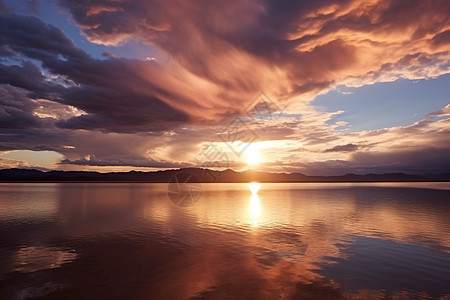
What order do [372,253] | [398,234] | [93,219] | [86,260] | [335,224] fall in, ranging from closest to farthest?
1. [86,260]
2. [372,253]
3. [398,234]
4. [335,224]
5. [93,219]

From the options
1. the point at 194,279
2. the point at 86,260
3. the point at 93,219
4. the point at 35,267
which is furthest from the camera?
the point at 93,219

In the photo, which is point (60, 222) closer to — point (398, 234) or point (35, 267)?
point (35, 267)

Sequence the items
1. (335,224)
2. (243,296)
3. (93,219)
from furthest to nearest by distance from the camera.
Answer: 1. (93,219)
2. (335,224)
3. (243,296)

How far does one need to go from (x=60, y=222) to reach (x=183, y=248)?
19.5 metres

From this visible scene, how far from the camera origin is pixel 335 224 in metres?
31.1

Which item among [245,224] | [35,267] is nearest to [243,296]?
[35,267]

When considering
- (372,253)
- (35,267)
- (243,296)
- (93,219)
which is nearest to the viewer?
(243,296)

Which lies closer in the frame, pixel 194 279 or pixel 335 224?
pixel 194 279

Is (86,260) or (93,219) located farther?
(93,219)

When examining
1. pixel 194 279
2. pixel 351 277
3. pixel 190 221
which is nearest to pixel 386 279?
pixel 351 277

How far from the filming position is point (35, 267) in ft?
52.7

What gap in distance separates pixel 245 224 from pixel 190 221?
6.56m

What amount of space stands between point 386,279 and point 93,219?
31.7 meters

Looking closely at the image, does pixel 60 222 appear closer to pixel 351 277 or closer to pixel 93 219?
pixel 93 219
